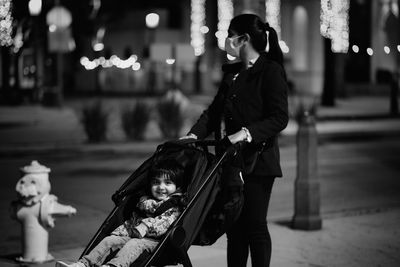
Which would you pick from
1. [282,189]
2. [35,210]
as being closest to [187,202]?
[35,210]

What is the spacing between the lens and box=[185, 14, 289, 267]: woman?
5332 millimetres

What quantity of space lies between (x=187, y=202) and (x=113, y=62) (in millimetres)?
64539

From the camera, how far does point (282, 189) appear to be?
39.8 feet

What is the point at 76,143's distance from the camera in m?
18.4

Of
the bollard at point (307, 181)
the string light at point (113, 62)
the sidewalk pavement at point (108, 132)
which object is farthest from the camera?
the string light at point (113, 62)

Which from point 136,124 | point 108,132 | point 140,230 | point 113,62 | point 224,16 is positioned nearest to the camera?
point 140,230

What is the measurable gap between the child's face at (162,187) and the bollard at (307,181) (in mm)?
3517

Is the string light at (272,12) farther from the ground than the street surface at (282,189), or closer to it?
farther from the ground

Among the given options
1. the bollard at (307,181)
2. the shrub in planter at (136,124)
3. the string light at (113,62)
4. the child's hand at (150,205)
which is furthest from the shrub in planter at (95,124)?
the string light at (113,62)

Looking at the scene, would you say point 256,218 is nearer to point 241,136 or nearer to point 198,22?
point 241,136

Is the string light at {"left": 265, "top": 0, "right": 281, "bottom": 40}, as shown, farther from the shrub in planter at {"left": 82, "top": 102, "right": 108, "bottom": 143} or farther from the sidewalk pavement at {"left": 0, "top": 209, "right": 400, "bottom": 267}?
the sidewalk pavement at {"left": 0, "top": 209, "right": 400, "bottom": 267}

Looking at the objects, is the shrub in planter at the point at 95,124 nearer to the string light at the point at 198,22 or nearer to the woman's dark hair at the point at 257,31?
the woman's dark hair at the point at 257,31

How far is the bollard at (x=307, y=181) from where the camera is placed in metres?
8.58

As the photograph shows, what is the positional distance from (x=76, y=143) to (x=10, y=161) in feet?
9.03
